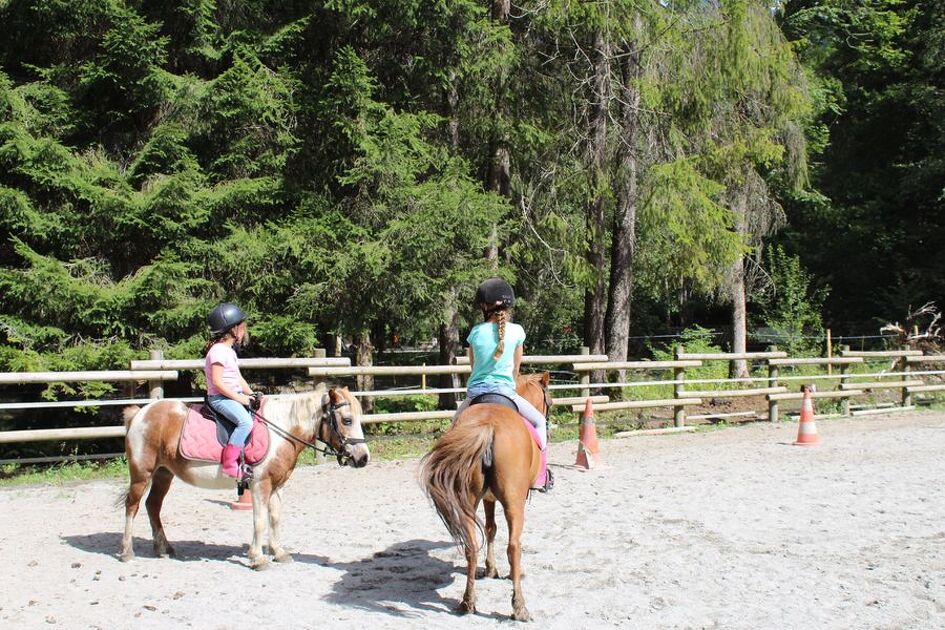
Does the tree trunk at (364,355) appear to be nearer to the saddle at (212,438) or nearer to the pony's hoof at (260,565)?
the saddle at (212,438)

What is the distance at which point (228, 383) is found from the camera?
6.30 meters

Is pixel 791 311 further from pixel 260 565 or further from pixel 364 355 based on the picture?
pixel 260 565

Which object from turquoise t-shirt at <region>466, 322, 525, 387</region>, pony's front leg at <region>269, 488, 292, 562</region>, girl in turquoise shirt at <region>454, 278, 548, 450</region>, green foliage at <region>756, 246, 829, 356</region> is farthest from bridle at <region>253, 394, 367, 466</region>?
green foliage at <region>756, 246, 829, 356</region>

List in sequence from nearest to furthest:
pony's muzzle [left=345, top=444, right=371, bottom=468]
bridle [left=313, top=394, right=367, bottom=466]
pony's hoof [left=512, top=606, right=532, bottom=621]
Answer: pony's hoof [left=512, top=606, right=532, bottom=621]
pony's muzzle [left=345, top=444, right=371, bottom=468]
bridle [left=313, top=394, right=367, bottom=466]

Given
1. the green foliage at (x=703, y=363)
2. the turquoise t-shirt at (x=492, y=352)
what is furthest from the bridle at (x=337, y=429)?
the green foliage at (x=703, y=363)

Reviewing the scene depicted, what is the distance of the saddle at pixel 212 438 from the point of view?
625cm

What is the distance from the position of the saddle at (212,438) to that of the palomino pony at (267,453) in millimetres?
54

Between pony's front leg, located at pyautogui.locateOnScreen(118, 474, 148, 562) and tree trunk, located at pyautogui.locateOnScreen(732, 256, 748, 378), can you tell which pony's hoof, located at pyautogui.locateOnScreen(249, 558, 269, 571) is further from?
tree trunk, located at pyautogui.locateOnScreen(732, 256, 748, 378)

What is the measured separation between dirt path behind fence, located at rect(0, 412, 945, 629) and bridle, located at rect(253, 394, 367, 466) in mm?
865

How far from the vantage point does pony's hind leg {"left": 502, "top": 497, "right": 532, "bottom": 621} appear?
4.99 m

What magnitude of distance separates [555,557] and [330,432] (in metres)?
1.95

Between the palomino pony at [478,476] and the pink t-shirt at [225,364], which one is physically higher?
the pink t-shirt at [225,364]

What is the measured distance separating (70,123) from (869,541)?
39.1 feet

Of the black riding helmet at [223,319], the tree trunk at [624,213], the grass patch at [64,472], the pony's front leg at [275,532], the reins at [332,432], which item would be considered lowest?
the grass patch at [64,472]
